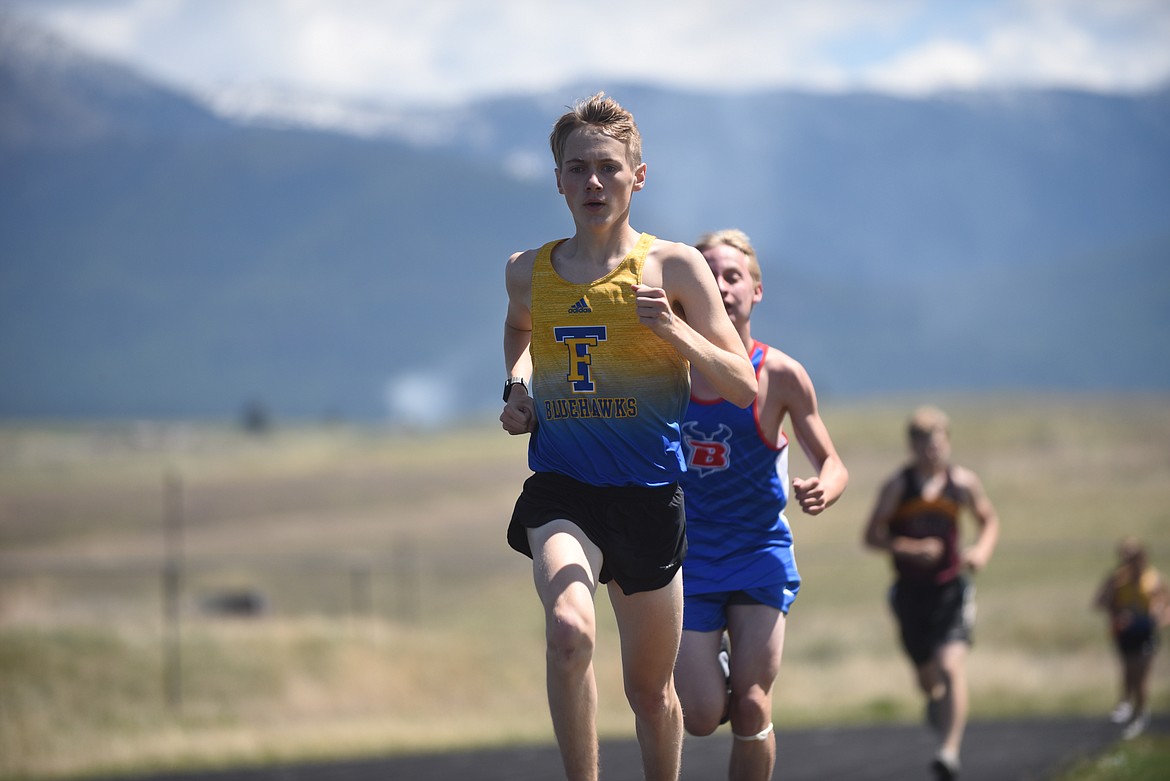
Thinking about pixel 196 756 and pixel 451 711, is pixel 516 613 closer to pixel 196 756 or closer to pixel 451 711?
pixel 451 711

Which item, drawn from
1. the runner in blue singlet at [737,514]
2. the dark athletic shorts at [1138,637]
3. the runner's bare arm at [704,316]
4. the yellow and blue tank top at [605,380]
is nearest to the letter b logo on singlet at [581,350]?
the yellow and blue tank top at [605,380]

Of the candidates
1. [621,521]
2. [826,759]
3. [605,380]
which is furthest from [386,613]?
[605,380]

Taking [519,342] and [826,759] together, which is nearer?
[519,342]

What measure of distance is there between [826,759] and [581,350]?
8.25 m

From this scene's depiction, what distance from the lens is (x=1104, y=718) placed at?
15.3m

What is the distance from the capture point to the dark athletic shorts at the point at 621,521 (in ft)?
17.2

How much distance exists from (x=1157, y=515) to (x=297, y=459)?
230 ft

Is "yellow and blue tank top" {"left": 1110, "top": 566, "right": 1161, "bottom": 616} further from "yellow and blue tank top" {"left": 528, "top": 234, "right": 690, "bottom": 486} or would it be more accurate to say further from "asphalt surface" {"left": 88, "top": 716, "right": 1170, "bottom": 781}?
"yellow and blue tank top" {"left": 528, "top": 234, "right": 690, "bottom": 486}

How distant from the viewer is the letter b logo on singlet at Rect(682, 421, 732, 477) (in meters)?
6.45

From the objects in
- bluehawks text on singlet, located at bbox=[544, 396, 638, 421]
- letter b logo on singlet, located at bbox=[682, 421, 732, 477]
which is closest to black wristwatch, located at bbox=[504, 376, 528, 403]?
→ bluehawks text on singlet, located at bbox=[544, 396, 638, 421]

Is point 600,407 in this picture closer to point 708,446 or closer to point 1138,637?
point 708,446

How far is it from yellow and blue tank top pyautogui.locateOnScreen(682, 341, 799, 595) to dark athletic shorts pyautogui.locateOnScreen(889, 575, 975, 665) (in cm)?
359

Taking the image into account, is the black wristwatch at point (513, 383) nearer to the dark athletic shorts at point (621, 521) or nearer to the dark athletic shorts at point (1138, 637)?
the dark athletic shorts at point (621, 521)

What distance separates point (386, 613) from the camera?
117 feet
